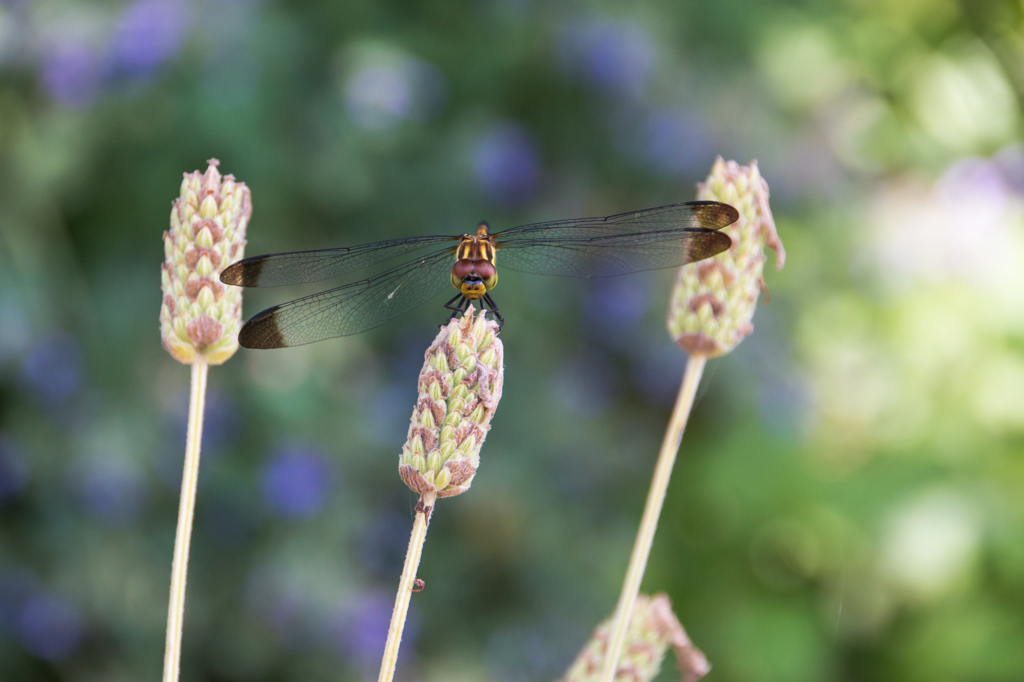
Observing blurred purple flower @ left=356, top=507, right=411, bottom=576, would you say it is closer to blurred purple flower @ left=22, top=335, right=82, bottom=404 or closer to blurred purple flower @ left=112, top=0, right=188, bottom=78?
blurred purple flower @ left=22, top=335, right=82, bottom=404

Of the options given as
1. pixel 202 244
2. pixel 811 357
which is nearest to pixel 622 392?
pixel 811 357

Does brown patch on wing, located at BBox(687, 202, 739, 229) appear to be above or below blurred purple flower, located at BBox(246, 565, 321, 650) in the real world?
below

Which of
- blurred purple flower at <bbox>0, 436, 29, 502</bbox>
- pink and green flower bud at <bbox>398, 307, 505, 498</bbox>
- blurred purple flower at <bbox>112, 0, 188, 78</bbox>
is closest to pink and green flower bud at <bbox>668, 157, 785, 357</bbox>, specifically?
pink and green flower bud at <bbox>398, 307, 505, 498</bbox>

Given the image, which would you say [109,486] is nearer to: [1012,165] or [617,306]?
[617,306]

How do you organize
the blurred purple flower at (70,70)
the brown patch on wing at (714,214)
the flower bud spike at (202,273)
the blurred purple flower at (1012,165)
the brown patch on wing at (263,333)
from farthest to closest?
the blurred purple flower at (1012,165), the blurred purple flower at (70,70), the brown patch on wing at (263,333), the brown patch on wing at (714,214), the flower bud spike at (202,273)

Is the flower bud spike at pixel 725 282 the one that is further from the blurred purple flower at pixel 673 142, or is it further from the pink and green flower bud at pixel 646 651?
the blurred purple flower at pixel 673 142

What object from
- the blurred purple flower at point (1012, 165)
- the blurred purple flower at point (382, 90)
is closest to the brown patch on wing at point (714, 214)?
the blurred purple flower at point (382, 90)

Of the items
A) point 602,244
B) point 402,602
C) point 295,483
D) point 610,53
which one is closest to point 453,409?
point 402,602
